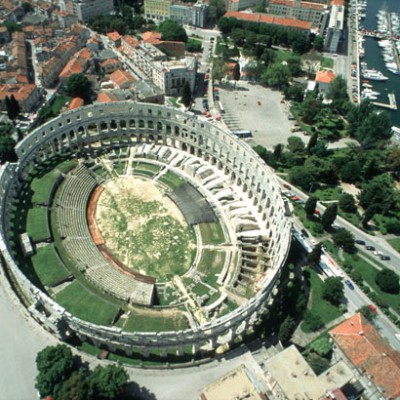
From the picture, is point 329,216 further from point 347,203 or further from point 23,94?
point 23,94

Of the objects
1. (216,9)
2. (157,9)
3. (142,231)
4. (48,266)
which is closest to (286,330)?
(142,231)

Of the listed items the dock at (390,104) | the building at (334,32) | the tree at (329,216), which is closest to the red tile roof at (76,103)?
the tree at (329,216)

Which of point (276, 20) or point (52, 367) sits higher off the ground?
point (276, 20)

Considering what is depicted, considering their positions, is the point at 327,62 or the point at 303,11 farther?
the point at 303,11

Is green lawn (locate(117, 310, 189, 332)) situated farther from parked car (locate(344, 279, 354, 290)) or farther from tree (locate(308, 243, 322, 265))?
parked car (locate(344, 279, 354, 290))

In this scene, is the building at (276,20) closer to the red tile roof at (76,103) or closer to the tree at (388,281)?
the red tile roof at (76,103)

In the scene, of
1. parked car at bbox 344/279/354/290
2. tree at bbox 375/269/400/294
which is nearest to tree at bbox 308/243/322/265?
parked car at bbox 344/279/354/290
